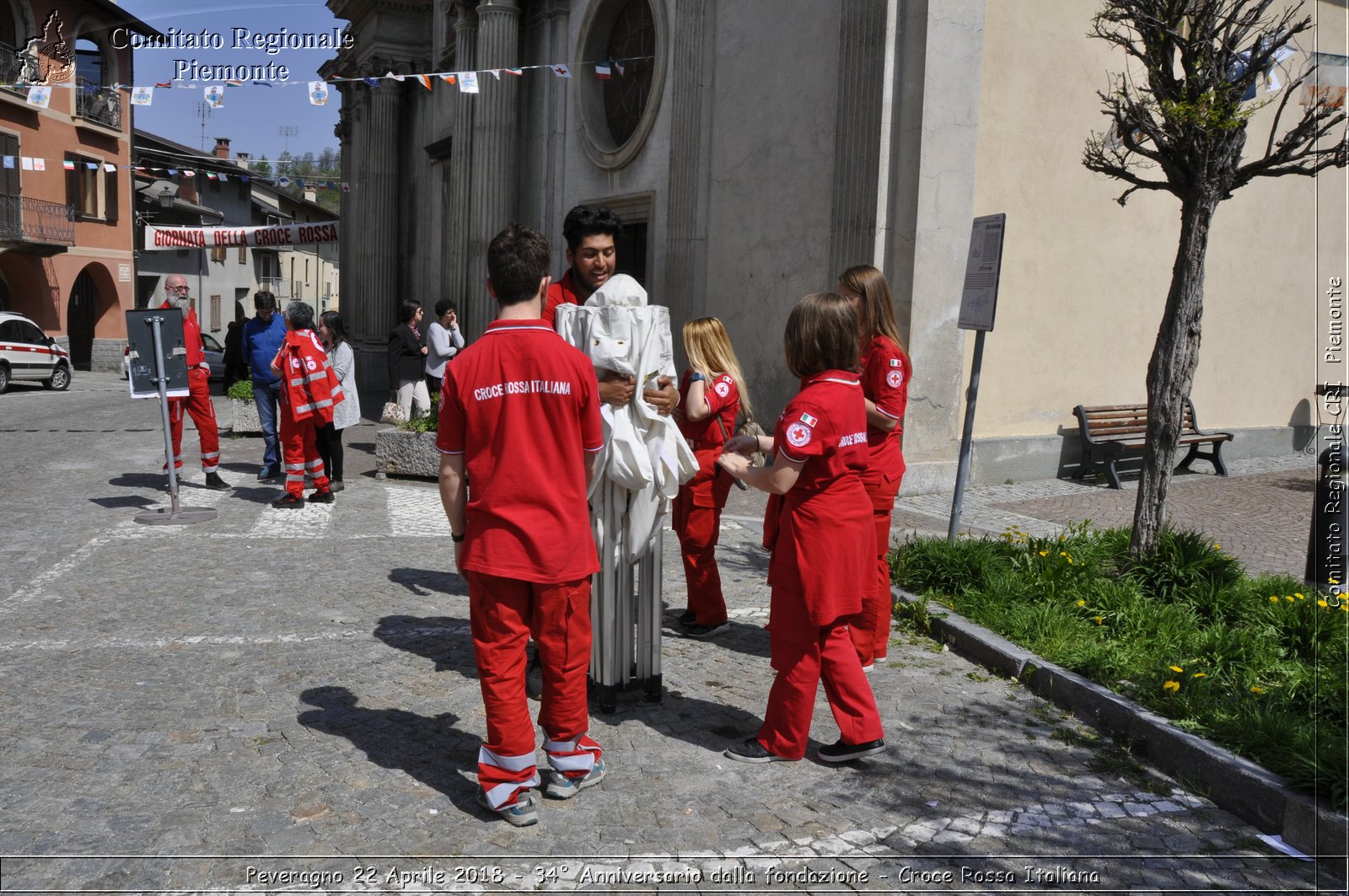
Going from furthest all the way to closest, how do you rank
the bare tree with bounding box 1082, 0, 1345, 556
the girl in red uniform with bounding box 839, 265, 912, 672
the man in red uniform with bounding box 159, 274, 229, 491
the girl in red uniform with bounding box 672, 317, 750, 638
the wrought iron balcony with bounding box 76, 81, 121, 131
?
the wrought iron balcony with bounding box 76, 81, 121, 131 < the man in red uniform with bounding box 159, 274, 229, 491 < the bare tree with bounding box 1082, 0, 1345, 556 < the girl in red uniform with bounding box 672, 317, 750, 638 < the girl in red uniform with bounding box 839, 265, 912, 672

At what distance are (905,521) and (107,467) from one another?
8.38 m

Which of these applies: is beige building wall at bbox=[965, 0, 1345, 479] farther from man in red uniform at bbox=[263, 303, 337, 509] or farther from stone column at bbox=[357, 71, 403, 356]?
Result: stone column at bbox=[357, 71, 403, 356]

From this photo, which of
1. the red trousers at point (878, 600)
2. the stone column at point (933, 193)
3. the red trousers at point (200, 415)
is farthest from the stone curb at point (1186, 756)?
the red trousers at point (200, 415)

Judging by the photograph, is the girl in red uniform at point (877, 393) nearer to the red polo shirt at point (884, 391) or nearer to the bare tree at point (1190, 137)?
the red polo shirt at point (884, 391)

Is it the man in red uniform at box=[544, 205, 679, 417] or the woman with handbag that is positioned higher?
the man in red uniform at box=[544, 205, 679, 417]

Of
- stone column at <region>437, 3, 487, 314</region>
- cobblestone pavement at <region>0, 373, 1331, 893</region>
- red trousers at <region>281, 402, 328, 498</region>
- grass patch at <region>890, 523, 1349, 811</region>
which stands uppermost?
stone column at <region>437, 3, 487, 314</region>

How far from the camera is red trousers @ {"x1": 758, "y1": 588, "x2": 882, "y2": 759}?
4.04 meters

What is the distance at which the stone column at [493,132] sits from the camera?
1678 centimetres

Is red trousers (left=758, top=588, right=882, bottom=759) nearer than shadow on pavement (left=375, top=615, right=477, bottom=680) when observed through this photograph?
Yes

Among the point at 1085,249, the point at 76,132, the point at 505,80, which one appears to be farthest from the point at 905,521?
the point at 76,132

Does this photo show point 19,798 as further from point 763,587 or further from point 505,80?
point 505,80

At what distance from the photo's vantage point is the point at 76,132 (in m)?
32.6

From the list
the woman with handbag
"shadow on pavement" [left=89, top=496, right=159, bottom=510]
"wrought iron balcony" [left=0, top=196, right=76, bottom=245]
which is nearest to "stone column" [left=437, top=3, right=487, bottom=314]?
the woman with handbag

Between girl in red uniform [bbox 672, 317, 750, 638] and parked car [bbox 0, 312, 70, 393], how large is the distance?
2274 cm
